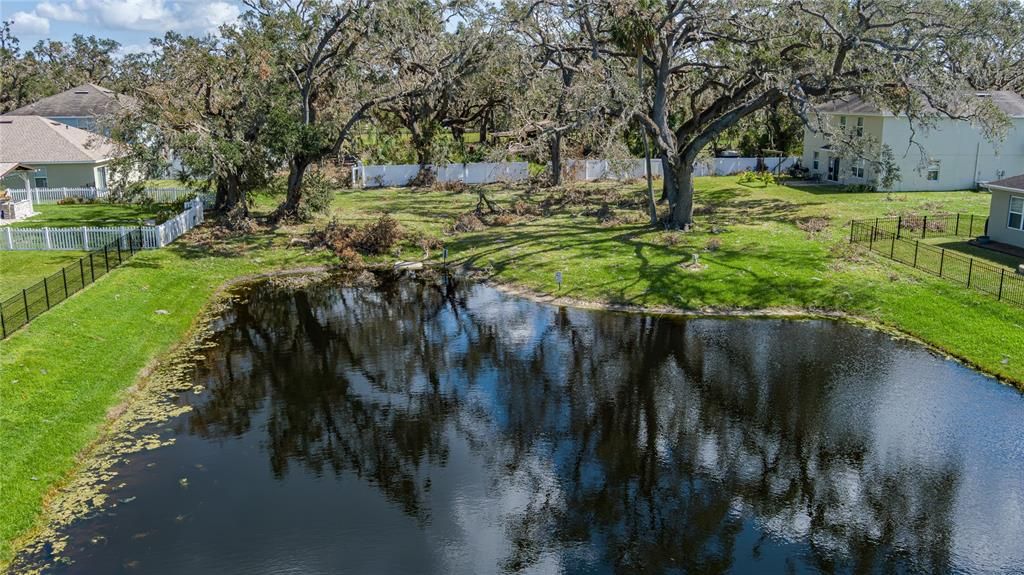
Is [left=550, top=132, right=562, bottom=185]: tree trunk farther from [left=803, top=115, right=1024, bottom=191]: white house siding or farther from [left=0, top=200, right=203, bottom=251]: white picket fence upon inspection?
[left=0, top=200, right=203, bottom=251]: white picket fence

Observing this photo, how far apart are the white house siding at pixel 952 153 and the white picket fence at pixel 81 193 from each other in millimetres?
43076

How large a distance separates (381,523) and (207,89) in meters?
29.6

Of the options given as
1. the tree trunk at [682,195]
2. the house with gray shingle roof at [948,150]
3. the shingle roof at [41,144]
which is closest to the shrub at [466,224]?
the tree trunk at [682,195]

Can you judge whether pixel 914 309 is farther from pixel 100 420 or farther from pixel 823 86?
pixel 100 420

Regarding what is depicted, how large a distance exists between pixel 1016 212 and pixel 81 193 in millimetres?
51465

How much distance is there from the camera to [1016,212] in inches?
1256

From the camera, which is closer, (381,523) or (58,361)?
(381,523)

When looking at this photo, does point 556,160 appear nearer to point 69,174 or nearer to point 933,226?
point 933,226

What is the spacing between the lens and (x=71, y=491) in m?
15.8

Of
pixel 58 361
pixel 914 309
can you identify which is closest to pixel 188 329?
pixel 58 361

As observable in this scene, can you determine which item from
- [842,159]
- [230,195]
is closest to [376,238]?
[230,195]

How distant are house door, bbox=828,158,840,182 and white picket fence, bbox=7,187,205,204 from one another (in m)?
42.0

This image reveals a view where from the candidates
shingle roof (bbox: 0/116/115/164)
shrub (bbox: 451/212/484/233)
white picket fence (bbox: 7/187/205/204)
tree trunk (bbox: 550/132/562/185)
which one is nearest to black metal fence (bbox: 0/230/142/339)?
white picket fence (bbox: 7/187/205/204)

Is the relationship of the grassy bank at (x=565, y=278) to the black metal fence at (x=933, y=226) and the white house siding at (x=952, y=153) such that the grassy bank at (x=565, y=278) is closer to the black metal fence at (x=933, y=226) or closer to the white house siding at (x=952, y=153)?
the white house siding at (x=952, y=153)
